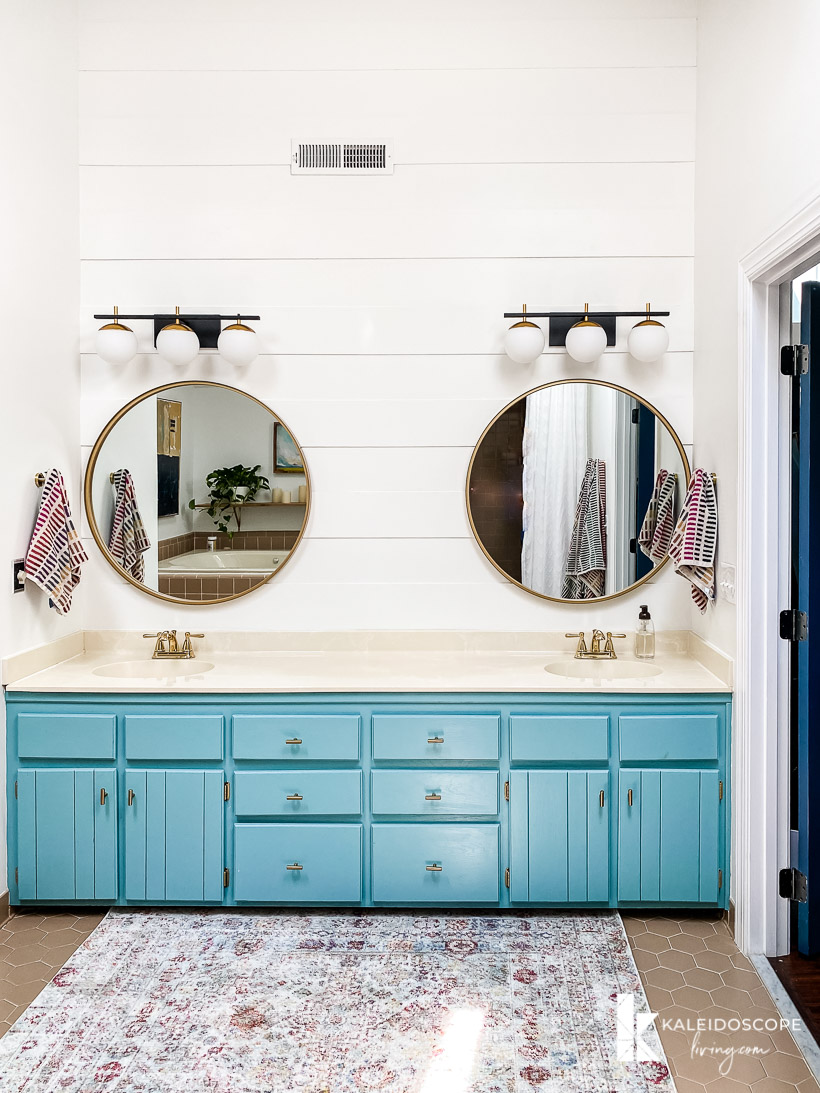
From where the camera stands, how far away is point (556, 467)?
9.70 ft

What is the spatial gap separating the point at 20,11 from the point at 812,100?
2398mm

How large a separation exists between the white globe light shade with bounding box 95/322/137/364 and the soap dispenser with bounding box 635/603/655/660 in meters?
2.09

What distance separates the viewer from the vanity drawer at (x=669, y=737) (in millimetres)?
2516

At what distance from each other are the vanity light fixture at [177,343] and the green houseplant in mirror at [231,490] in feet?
1.40

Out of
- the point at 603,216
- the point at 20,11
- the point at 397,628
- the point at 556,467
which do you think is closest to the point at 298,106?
the point at 20,11

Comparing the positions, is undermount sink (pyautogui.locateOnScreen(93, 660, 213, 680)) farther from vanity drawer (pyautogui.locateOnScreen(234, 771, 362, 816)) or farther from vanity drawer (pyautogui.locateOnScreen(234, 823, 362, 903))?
vanity drawer (pyautogui.locateOnScreen(234, 823, 362, 903))

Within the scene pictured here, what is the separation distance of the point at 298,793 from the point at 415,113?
96.4 inches

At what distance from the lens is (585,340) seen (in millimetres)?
2793

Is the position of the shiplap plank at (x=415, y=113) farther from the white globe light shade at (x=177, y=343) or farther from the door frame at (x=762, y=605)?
the door frame at (x=762, y=605)

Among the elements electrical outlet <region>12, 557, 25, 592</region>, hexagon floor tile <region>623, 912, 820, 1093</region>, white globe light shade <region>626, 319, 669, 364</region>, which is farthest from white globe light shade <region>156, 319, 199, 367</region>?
hexagon floor tile <region>623, 912, 820, 1093</region>

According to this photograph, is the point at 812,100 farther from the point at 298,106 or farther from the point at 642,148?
the point at 298,106

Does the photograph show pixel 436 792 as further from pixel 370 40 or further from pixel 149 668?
pixel 370 40

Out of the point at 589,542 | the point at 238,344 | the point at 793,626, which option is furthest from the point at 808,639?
the point at 238,344

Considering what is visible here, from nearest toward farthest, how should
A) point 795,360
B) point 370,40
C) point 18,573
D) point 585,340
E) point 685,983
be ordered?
point 685,983, point 795,360, point 18,573, point 585,340, point 370,40
